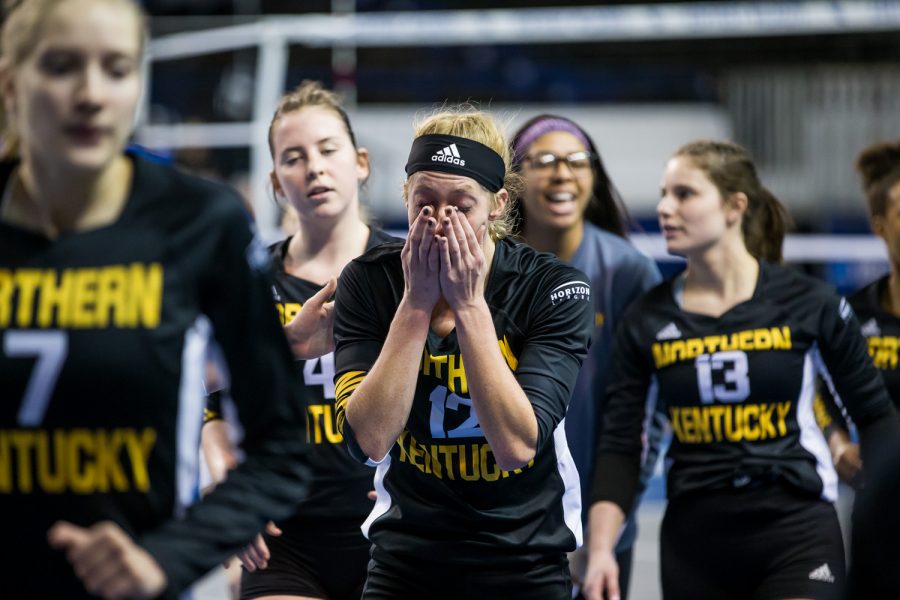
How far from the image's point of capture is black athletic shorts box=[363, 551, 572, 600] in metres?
2.59

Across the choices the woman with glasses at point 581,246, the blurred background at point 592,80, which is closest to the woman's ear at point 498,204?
the woman with glasses at point 581,246

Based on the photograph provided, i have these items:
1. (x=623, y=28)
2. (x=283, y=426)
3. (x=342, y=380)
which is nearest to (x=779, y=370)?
(x=342, y=380)

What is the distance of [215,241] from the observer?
1.79 m

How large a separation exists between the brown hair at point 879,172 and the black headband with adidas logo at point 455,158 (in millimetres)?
2180

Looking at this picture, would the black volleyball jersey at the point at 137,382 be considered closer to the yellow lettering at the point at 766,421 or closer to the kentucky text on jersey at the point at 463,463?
the kentucky text on jersey at the point at 463,463

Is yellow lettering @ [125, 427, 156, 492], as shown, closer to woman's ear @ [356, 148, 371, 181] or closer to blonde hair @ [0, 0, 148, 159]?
blonde hair @ [0, 0, 148, 159]

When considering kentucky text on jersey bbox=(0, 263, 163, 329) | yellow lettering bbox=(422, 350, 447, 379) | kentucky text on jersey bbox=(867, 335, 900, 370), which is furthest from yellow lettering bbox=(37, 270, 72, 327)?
kentucky text on jersey bbox=(867, 335, 900, 370)

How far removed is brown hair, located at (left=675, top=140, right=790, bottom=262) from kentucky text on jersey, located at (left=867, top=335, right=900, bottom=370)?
457 mm

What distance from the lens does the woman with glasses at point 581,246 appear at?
4.05 m

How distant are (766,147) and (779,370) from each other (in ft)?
35.8

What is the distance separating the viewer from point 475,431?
2641 mm

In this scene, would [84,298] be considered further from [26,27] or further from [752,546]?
[752,546]

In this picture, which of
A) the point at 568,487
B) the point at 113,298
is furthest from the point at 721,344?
the point at 113,298

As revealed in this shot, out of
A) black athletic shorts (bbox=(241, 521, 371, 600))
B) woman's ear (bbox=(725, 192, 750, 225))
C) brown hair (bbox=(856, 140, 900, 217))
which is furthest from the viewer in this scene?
brown hair (bbox=(856, 140, 900, 217))
